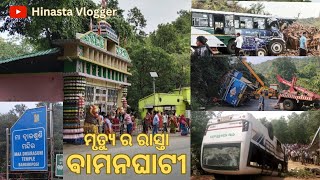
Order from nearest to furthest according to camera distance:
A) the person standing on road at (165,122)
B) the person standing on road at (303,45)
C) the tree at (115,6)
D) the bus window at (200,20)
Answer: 1. the tree at (115,6)
2. the person standing on road at (165,122)
3. the bus window at (200,20)
4. the person standing on road at (303,45)

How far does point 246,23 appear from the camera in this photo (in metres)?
6.90

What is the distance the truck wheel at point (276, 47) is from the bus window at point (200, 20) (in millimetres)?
872

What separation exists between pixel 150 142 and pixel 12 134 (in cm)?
161

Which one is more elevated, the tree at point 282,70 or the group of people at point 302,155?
the tree at point 282,70

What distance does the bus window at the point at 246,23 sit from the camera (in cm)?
687

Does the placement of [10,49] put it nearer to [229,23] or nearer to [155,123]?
[155,123]

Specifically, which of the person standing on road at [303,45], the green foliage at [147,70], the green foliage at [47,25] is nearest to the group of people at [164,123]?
the green foliage at [147,70]

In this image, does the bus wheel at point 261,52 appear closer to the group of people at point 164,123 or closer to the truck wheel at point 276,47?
the truck wheel at point 276,47

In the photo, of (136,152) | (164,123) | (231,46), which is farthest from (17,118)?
(231,46)

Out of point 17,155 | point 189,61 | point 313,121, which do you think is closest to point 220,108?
point 189,61

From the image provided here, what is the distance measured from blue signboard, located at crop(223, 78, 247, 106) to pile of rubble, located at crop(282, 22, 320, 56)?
0.71 m

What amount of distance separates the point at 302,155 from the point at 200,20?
7.05 ft

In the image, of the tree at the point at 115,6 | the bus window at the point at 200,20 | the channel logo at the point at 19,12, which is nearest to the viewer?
the channel logo at the point at 19,12

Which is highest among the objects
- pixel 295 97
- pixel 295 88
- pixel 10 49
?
pixel 10 49
